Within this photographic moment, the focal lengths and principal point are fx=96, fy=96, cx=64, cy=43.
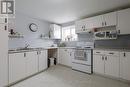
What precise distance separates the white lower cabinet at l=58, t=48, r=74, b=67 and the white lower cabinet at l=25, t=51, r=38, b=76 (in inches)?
64.0

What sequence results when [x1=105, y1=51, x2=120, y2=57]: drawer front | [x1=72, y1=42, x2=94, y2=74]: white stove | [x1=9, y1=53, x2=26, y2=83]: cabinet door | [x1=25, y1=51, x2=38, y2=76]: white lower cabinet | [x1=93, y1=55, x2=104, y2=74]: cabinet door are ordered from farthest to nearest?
1. [x1=72, y1=42, x2=94, y2=74]: white stove
2. [x1=93, y1=55, x2=104, y2=74]: cabinet door
3. [x1=25, y1=51, x2=38, y2=76]: white lower cabinet
4. [x1=105, y1=51, x2=120, y2=57]: drawer front
5. [x1=9, y1=53, x2=26, y2=83]: cabinet door

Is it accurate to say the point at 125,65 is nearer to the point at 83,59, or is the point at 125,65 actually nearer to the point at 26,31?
the point at 83,59

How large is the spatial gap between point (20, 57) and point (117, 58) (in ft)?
9.51

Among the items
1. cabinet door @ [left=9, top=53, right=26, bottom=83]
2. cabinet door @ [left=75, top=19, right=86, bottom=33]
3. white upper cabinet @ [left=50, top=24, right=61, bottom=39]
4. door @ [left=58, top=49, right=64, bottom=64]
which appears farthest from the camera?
white upper cabinet @ [left=50, top=24, right=61, bottom=39]

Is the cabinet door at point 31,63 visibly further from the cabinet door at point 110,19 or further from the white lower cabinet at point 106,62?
the cabinet door at point 110,19

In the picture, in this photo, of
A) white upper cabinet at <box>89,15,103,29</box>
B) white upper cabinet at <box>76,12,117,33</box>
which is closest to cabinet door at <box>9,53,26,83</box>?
white upper cabinet at <box>76,12,117,33</box>

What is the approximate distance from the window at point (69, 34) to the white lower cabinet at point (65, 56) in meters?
0.88

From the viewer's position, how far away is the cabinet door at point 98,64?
10.7 ft

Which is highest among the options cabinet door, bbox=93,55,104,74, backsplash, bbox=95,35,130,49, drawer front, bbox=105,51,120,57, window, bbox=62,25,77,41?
window, bbox=62,25,77,41

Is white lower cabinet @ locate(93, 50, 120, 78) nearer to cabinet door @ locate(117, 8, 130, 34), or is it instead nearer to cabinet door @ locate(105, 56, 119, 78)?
cabinet door @ locate(105, 56, 119, 78)

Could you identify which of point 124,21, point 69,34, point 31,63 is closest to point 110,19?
point 124,21

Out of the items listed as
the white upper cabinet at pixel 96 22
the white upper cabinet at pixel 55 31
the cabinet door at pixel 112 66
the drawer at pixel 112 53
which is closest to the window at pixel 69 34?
the white upper cabinet at pixel 55 31

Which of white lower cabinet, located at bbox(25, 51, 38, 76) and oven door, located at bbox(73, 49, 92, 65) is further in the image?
oven door, located at bbox(73, 49, 92, 65)

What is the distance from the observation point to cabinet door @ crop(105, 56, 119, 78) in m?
2.95
